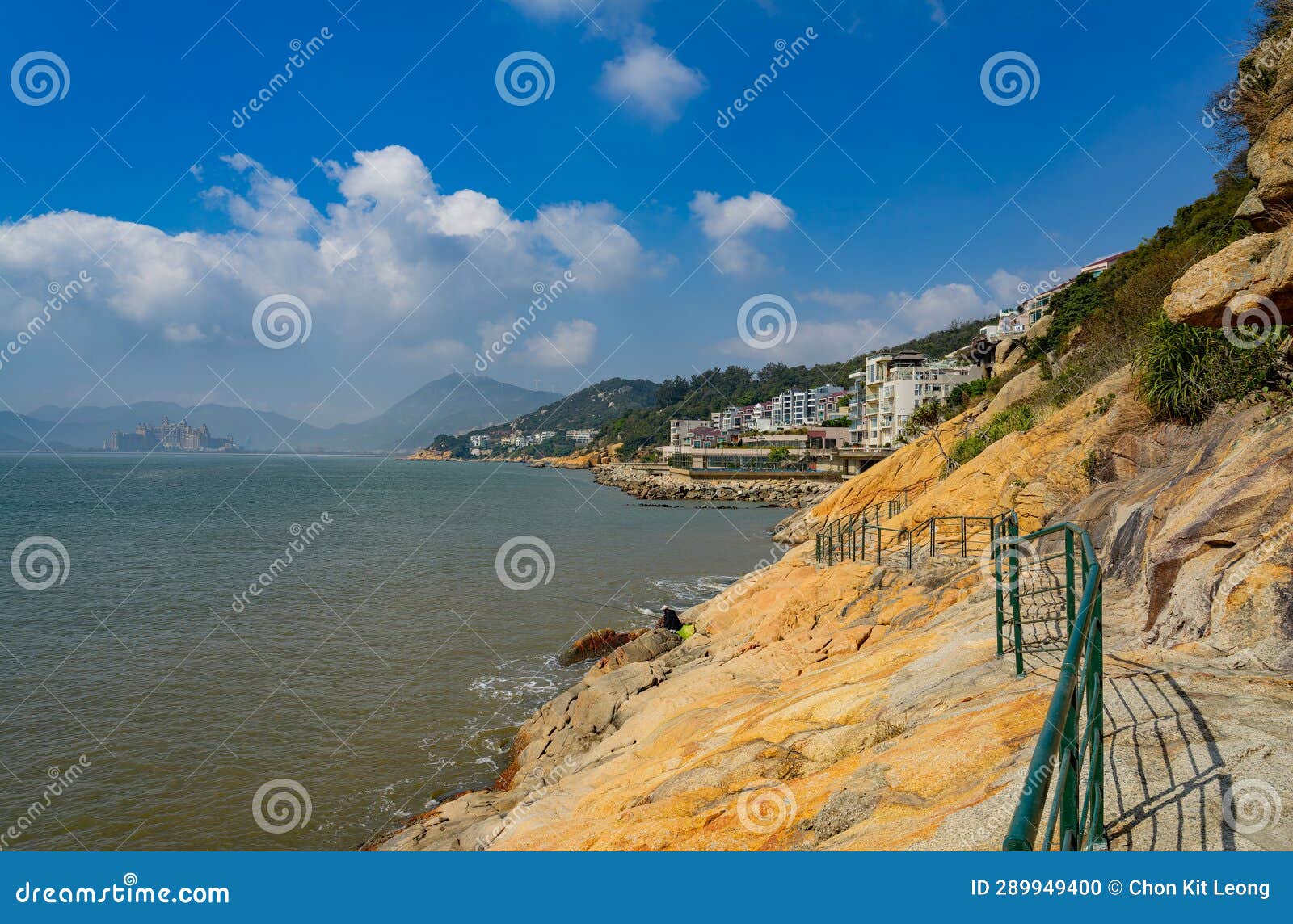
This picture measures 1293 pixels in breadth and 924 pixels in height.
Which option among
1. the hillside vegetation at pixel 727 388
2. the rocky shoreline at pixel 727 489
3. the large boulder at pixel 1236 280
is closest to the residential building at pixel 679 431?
the hillside vegetation at pixel 727 388

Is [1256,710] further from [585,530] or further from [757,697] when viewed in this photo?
[585,530]

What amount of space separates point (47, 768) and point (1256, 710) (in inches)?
704

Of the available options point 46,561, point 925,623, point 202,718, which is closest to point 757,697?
point 925,623

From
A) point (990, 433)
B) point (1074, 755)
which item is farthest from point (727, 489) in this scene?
point (1074, 755)

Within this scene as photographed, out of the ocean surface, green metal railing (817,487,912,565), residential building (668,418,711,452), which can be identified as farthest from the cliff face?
residential building (668,418,711,452)

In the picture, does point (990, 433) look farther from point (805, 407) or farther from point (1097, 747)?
point (805, 407)

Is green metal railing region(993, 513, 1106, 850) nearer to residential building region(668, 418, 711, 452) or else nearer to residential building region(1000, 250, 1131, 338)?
residential building region(1000, 250, 1131, 338)

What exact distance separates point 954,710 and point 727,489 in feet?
247

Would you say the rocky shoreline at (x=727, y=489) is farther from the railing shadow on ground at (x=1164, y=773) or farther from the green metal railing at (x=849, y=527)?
the railing shadow on ground at (x=1164, y=773)

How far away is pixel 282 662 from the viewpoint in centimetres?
1922

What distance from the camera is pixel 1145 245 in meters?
41.9

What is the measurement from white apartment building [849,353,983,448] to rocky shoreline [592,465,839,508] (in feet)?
31.1

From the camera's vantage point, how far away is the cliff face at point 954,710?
168 inches

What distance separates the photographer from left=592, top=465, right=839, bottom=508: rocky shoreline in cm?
A: 7344
